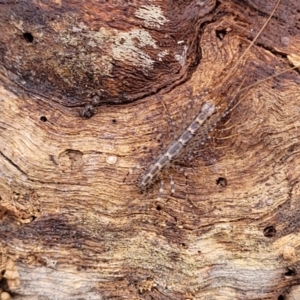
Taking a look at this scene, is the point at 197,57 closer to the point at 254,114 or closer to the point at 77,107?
the point at 254,114

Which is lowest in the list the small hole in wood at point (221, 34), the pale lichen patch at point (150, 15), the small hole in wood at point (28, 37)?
the small hole in wood at point (28, 37)

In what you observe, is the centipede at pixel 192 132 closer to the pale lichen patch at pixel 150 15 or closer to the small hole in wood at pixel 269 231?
the pale lichen patch at pixel 150 15

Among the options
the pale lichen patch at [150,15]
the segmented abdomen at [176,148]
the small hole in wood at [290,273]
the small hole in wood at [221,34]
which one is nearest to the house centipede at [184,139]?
the segmented abdomen at [176,148]

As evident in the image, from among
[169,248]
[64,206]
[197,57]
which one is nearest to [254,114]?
[197,57]

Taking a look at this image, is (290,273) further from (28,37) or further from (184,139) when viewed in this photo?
(28,37)

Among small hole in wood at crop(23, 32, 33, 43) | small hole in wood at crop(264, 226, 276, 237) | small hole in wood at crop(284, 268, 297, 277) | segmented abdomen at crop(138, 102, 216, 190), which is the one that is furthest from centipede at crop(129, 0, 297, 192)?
small hole in wood at crop(23, 32, 33, 43)

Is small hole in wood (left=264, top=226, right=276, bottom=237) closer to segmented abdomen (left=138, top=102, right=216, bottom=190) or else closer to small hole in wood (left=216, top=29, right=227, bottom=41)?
segmented abdomen (left=138, top=102, right=216, bottom=190)
